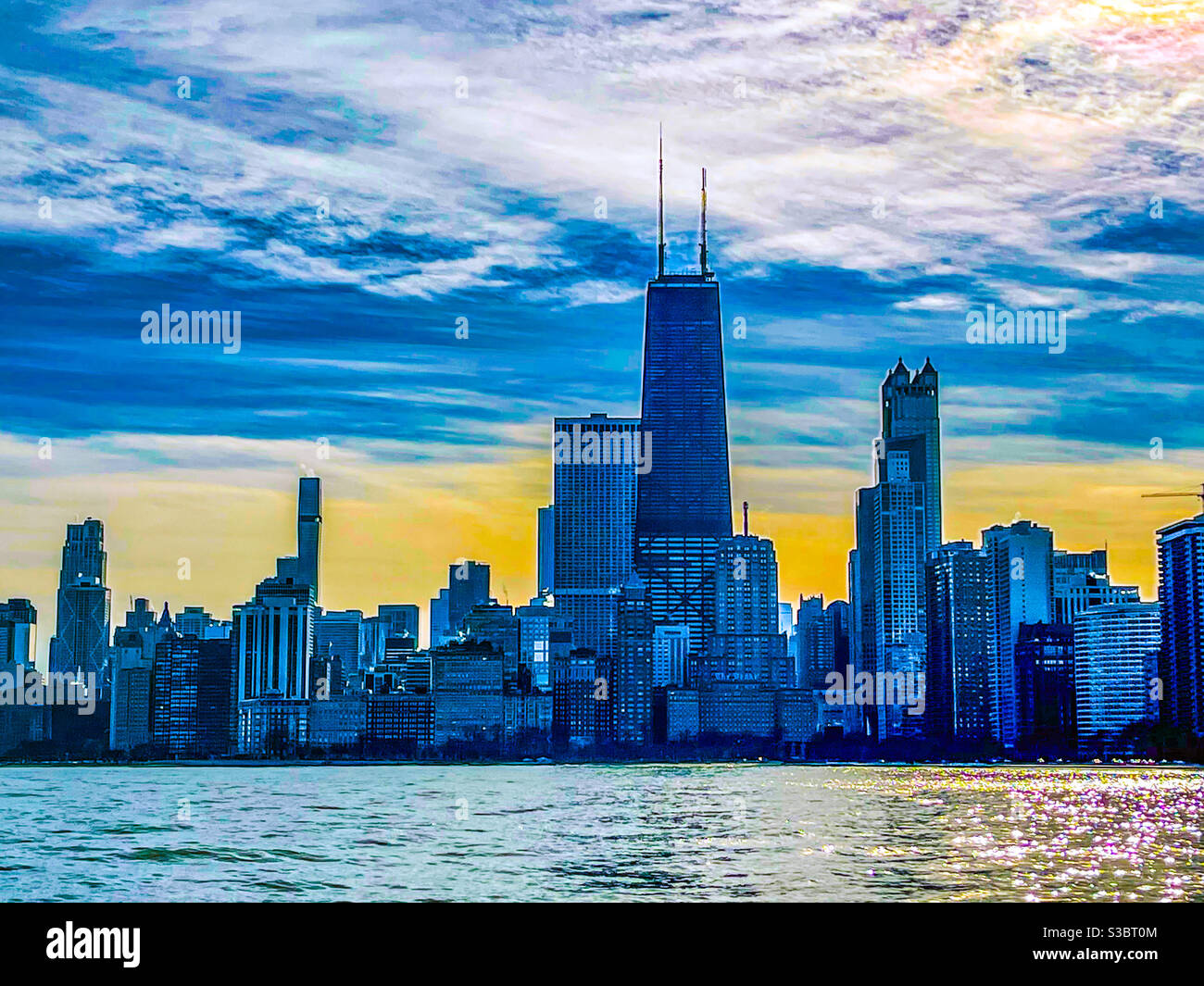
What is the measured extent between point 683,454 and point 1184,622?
159 ft

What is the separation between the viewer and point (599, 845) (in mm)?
18266

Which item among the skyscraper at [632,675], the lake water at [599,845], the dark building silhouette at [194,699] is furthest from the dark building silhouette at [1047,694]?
the dark building silhouette at [194,699]

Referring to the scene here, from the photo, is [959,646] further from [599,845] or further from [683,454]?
[599,845]

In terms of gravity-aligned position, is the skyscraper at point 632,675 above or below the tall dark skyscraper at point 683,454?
below

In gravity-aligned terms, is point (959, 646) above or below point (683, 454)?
below

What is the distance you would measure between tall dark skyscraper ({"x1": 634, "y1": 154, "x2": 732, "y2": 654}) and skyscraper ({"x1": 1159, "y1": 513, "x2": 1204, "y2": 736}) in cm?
4488

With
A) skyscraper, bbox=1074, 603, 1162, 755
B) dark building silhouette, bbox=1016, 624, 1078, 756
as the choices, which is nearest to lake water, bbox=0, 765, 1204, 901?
skyscraper, bbox=1074, 603, 1162, 755

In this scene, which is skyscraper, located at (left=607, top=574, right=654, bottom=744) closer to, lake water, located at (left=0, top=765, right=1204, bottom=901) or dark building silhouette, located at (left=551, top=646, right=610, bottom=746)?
dark building silhouette, located at (left=551, top=646, right=610, bottom=746)

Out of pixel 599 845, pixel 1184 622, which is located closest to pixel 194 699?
pixel 1184 622

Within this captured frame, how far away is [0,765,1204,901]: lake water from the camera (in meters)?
12.8

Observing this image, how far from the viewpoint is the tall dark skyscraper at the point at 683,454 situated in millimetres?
106812

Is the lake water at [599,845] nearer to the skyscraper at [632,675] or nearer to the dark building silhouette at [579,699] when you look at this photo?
the dark building silhouette at [579,699]

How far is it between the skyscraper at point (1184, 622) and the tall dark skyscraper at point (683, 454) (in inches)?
1767

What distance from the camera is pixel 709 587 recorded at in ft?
357
